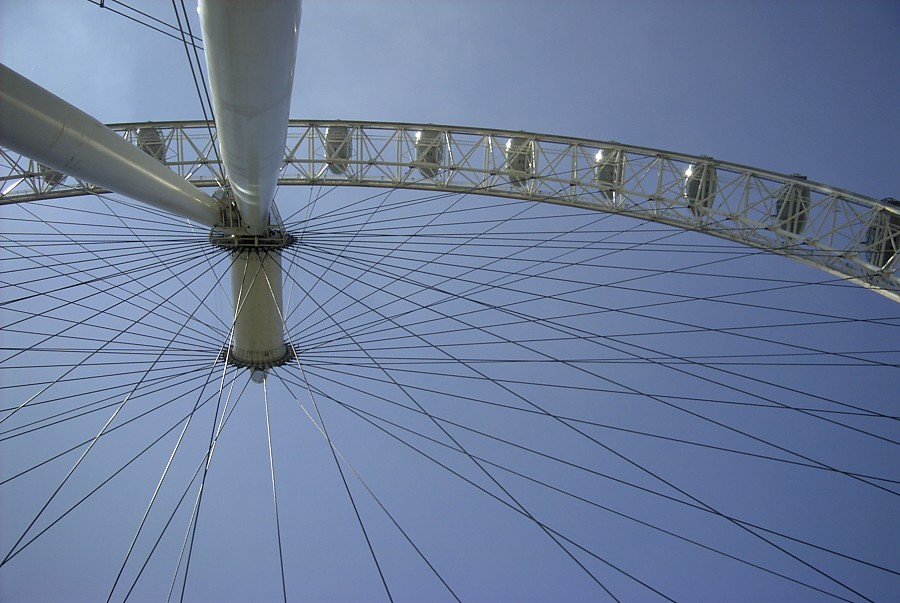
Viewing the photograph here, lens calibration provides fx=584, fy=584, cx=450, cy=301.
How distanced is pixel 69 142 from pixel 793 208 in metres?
13.9

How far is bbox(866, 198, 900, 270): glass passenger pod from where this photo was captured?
12.2m

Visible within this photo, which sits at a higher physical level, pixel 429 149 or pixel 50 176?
pixel 429 149

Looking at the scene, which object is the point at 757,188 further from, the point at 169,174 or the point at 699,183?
the point at 169,174

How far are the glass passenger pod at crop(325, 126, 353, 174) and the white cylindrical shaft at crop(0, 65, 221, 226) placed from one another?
7451mm

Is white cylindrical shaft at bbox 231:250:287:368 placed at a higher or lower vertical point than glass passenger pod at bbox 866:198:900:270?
lower

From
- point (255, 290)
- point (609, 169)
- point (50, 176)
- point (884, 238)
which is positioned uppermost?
point (609, 169)

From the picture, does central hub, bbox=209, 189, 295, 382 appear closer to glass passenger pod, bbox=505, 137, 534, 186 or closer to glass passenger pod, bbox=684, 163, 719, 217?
glass passenger pod, bbox=505, 137, 534, 186

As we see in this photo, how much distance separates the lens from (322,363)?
11.1 metres

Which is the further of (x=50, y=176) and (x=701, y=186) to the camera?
(x=701, y=186)

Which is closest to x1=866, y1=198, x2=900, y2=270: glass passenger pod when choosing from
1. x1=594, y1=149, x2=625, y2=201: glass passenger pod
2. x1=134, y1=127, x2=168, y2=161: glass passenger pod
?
x1=594, y1=149, x2=625, y2=201: glass passenger pod

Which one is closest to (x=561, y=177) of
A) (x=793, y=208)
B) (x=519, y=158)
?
(x=519, y=158)

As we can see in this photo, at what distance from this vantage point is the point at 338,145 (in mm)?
13828

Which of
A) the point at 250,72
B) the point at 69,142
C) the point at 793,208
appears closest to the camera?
the point at 250,72

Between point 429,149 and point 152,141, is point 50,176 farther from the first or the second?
point 429,149
